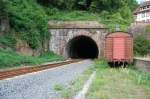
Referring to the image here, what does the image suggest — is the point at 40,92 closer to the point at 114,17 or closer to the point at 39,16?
the point at 39,16

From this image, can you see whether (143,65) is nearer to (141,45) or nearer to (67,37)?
(141,45)

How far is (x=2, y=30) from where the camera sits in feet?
126

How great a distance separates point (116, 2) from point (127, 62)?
2905 cm

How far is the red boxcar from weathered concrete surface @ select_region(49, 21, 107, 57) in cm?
1259

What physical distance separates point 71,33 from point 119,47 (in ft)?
46.8

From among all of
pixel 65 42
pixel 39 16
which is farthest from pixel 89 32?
pixel 39 16

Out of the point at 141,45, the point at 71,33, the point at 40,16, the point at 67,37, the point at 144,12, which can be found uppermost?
the point at 40,16

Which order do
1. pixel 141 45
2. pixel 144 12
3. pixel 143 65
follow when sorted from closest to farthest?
pixel 143 65
pixel 141 45
pixel 144 12

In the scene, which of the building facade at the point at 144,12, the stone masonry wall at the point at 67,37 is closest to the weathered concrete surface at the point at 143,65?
the stone masonry wall at the point at 67,37

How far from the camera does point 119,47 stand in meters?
37.2

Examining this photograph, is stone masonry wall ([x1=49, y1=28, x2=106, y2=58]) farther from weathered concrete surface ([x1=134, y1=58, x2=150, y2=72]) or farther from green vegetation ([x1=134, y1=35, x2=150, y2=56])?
weathered concrete surface ([x1=134, y1=58, x2=150, y2=72])

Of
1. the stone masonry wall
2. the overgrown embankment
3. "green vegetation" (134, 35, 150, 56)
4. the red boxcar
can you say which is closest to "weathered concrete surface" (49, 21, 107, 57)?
the stone masonry wall

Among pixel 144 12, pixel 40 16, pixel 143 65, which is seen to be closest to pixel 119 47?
pixel 143 65

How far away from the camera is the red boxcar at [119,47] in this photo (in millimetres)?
36625
